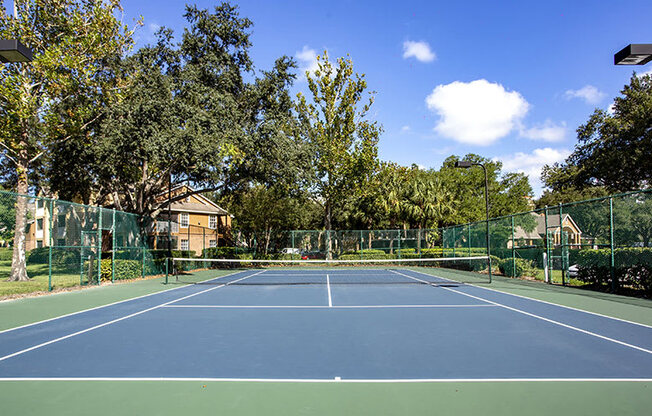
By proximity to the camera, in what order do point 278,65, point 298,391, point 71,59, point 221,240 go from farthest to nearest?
point 221,240
point 278,65
point 71,59
point 298,391

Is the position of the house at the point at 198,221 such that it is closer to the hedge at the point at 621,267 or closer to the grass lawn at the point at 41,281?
the grass lawn at the point at 41,281

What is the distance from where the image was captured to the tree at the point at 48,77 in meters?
18.4

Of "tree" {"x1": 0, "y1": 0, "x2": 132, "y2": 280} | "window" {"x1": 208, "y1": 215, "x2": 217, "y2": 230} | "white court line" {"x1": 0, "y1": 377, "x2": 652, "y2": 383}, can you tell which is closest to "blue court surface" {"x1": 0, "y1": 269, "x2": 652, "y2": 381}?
"white court line" {"x1": 0, "y1": 377, "x2": 652, "y2": 383}

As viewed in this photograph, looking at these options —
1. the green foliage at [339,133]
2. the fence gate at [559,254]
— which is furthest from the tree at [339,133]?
the fence gate at [559,254]

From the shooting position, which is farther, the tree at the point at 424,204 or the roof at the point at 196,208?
the roof at the point at 196,208

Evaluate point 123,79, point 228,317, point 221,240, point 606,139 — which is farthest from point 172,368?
point 221,240

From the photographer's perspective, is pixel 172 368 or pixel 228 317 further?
pixel 228 317

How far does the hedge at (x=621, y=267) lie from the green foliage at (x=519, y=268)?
12.2 feet

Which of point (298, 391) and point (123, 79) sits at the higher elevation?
point (123, 79)

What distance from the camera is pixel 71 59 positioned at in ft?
61.8

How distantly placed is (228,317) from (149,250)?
15509 millimetres

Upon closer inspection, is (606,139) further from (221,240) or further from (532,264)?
(221,240)

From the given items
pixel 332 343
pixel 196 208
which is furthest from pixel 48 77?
pixel 196 208

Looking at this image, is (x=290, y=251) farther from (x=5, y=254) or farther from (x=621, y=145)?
(x=621, y=145)
